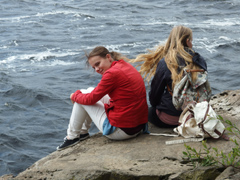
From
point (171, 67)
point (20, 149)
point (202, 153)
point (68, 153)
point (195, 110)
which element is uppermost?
point (171, 67)

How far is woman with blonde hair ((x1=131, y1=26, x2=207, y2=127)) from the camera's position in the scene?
497 centimetres

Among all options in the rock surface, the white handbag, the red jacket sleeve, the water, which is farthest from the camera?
the water

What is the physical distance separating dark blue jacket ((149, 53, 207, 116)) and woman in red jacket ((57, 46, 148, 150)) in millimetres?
205

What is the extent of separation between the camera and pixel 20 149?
825 centimetres

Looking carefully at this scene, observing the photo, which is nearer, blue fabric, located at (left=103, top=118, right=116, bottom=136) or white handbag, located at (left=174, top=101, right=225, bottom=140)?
white handbag, located at (left=174, top=101, right=225, bottom=140)

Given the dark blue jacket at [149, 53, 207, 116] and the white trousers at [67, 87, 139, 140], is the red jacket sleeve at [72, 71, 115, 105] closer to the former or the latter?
the white trousers at [67, 87, 139, 140]

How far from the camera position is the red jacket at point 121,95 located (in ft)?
16.0

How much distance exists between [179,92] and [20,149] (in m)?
4.51

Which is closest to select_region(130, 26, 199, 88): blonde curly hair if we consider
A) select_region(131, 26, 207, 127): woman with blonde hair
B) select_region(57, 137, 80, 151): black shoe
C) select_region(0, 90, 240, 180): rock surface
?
select_region(131, 26, 207, 127): woman with blonde hair

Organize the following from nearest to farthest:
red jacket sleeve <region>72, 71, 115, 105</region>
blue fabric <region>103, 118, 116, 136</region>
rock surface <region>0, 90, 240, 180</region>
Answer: rock surface <region>0, 90, 240, 180</region> < red jacket sleeve <region>72, 71, 115, 105</region> < blue fabric <region>103, 118, 116, 136</region>

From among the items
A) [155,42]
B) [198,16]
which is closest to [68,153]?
[155,42]

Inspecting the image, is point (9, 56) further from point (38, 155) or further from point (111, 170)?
point (111, 170)

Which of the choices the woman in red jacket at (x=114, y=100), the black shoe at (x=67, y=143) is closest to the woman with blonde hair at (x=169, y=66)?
the woman in red jacket at (x=114, y=100)

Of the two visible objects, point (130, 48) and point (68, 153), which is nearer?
point (68, 153)
